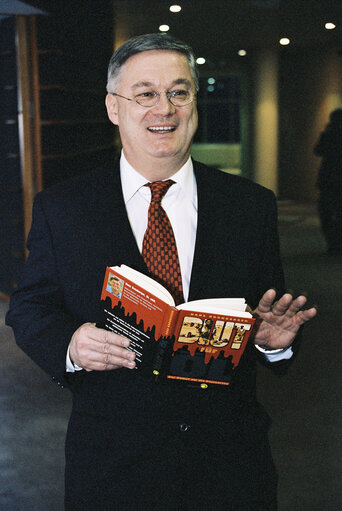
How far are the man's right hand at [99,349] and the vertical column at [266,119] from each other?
541 centimetres

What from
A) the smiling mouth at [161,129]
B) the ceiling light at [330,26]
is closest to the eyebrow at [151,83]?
the smiling mouth at [161,129]

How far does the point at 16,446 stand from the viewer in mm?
3641

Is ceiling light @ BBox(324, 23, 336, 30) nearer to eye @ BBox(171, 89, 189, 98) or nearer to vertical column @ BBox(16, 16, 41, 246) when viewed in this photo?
vertical column @ BBox(16, 16, 41, 246)

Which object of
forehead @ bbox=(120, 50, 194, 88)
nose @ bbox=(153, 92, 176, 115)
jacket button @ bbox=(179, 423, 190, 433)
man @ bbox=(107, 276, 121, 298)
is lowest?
jacket button @ bbox=(179, 423, 190, 433)

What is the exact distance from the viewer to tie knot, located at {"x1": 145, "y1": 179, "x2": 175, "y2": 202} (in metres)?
1.63

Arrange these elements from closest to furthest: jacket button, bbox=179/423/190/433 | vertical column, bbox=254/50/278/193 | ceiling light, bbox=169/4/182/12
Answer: jacket button, bbox=179/423/190/433, ceiling light, bbox=169/4/182/12, vertical column, bbox=254/50/278/193

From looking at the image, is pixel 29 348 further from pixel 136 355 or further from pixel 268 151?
pixel 268 151

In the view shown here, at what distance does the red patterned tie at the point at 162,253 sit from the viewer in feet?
5.19

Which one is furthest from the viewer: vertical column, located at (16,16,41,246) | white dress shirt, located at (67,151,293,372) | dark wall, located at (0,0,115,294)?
dark wall, located at (0,0,115,294)

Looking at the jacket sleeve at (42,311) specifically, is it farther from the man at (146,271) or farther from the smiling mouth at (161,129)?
the smiling mouth at (161,129)

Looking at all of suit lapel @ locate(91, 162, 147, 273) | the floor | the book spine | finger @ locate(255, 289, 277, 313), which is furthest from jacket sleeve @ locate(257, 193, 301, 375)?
the floor

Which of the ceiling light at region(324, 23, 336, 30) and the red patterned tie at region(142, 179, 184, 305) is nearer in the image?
the red patterned tie at region(142, 179, 184, 305)

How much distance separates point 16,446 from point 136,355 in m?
2.56

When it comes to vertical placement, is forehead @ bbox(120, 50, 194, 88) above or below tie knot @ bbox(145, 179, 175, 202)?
above
